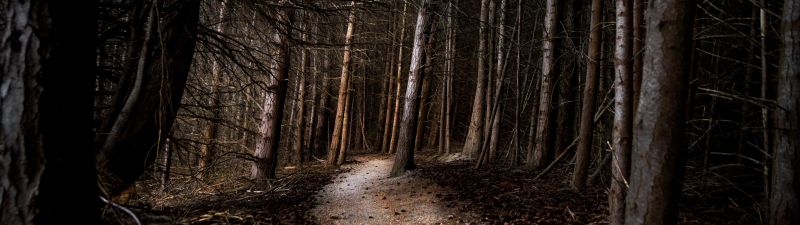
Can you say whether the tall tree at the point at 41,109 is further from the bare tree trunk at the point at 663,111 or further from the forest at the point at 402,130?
the bare tree trunk at the point at 663,111

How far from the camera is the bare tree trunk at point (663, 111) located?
3.21 metres

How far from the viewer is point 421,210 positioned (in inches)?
273

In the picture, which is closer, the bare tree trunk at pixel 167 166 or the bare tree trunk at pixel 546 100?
the bare tree trunk at pixel 167 166

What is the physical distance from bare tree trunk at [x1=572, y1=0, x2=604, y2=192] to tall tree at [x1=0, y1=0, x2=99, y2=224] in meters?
6.56

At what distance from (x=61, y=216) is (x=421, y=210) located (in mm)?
5275

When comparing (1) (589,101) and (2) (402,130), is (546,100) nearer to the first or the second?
(1) (589,101)

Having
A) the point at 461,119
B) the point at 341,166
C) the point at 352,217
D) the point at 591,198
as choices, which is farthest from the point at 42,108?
the point at 461,119

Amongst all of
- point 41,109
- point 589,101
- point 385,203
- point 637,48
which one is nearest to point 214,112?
point 385,203

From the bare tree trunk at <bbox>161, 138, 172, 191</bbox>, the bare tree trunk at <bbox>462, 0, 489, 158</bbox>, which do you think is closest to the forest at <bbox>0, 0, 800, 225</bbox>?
the bare tree trunk at <bbox>161, 138, 172, 191</bbox>

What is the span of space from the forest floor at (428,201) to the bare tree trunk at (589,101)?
346 mm

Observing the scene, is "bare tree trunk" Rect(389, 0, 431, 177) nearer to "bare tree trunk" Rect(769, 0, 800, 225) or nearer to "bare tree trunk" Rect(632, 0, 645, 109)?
"bare tree trunk" Rect(632, 0, 645, 109)

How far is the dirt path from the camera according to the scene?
6527 mm

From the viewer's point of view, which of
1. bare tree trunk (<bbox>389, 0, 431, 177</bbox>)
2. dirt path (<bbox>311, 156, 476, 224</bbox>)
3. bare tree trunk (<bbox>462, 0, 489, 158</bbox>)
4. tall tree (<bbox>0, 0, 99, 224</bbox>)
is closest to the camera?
tall tree (<bbox>0, 0, 99, 224</bbox>)

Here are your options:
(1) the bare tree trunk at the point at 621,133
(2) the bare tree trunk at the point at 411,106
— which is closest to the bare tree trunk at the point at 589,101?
(1) the bare tree trunk at the point at 621,133
